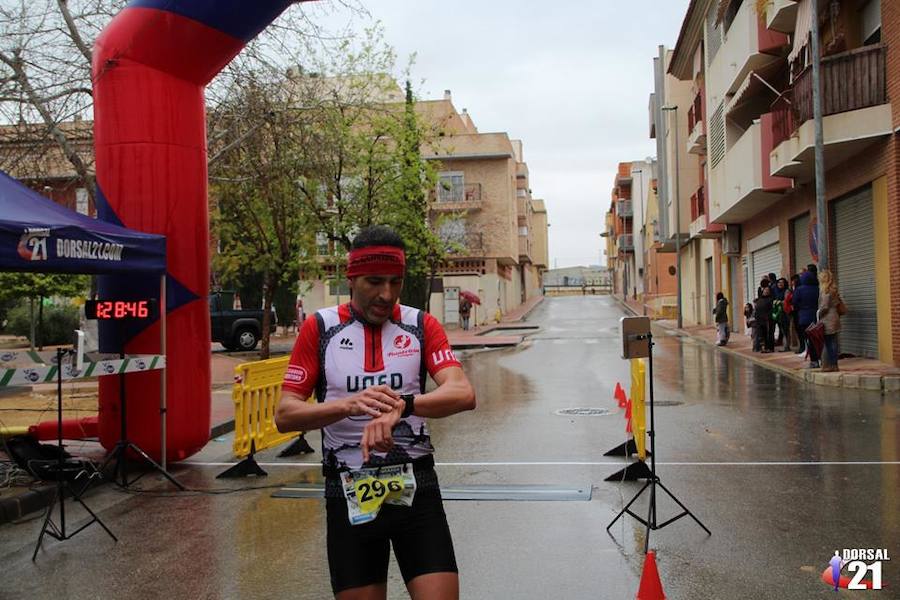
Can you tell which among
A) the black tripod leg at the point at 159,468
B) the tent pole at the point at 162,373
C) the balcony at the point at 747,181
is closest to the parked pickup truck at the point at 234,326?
the balcony at the point at 747,181

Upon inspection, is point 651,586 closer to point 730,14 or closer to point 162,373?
point 162,373

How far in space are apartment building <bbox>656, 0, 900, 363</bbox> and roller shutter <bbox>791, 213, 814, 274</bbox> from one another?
0.12 ft

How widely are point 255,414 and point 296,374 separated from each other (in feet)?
20.4

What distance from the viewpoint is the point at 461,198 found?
53.4 metres

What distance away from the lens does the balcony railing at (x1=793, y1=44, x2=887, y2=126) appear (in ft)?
51.7

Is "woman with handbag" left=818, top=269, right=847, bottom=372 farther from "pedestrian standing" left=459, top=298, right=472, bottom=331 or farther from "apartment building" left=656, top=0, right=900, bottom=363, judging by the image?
"pedestrian standing" left=459, top=298, right=472, bottom=331

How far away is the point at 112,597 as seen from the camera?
4.97m

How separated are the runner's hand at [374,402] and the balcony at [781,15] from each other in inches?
728

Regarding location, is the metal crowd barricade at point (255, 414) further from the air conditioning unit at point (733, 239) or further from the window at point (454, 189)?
the window at point (454, 189)

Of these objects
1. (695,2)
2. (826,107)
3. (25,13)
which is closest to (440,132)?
(695,2)

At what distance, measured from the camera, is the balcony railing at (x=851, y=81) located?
51.7 ft

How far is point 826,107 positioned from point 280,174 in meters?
11.1

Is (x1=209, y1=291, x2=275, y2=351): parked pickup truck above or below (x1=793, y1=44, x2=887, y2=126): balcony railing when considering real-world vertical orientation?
below

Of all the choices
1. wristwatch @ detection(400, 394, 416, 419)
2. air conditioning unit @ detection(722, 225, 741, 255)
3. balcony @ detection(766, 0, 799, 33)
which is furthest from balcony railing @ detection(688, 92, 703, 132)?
wristwatch @ detection(400, 394, 416, 419)
